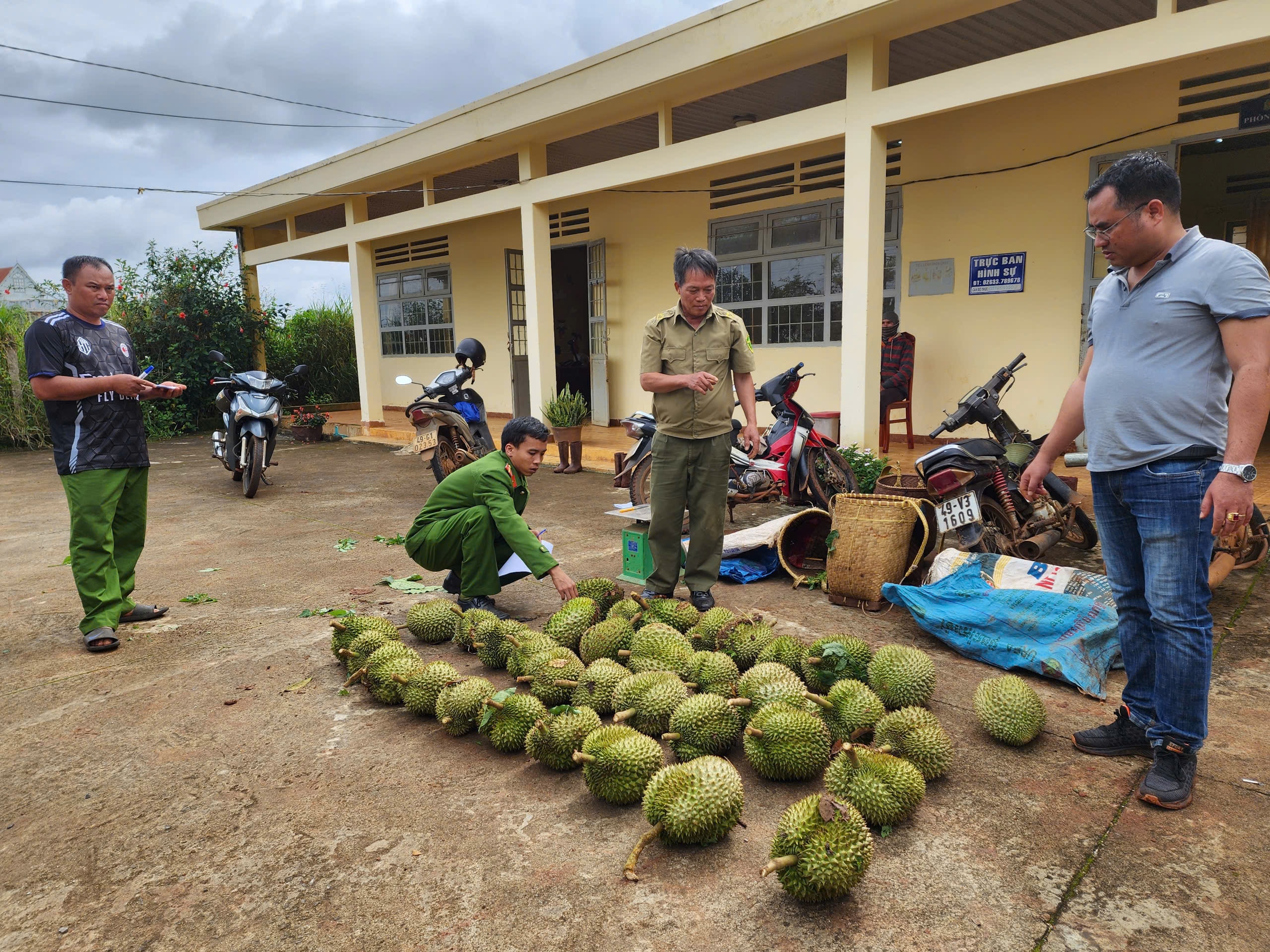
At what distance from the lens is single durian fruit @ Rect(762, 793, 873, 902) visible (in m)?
1.85

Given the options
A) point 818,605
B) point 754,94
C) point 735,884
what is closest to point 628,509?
point 818,605

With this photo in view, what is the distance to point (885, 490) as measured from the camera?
4551 millimetres

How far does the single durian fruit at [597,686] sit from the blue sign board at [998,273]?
643 cm

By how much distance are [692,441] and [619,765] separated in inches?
81.0

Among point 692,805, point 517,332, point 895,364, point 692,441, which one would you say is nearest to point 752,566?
point 692,441

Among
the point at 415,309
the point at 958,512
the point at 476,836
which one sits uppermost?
the point at 415,309

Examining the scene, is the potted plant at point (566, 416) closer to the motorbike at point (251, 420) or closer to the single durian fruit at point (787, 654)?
the motorbike at point (251, 420)

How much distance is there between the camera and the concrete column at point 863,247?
6469 mm

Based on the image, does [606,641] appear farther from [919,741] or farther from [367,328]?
[367,328]

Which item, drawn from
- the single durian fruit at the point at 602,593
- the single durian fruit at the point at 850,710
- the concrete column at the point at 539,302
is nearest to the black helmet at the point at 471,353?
the concrete column at the point at 539,302

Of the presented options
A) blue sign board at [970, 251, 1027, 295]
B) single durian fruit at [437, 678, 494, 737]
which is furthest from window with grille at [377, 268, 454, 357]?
single durian fruit at [437, 678, 494, 737]

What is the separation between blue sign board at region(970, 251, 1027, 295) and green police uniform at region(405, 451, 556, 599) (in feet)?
18.7

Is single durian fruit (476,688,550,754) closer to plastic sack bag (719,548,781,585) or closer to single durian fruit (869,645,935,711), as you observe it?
single durian fruit (869,645,935,711)

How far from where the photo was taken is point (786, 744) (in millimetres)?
2422
